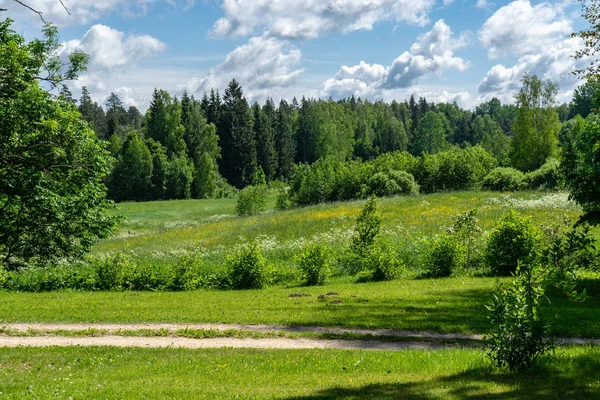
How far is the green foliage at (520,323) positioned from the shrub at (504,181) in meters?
45.9

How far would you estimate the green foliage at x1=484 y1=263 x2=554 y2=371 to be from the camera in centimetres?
774

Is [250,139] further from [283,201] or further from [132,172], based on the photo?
[283,201]

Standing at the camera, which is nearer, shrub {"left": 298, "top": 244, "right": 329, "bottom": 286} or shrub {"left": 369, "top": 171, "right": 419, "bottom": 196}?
shrub {"left": 298, "top": 244, "right": 329, "bottom": 286}

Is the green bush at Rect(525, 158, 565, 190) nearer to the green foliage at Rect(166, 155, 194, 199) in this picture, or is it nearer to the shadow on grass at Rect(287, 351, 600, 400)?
the shadow on grass at Rect(287, 351, 600, 400)

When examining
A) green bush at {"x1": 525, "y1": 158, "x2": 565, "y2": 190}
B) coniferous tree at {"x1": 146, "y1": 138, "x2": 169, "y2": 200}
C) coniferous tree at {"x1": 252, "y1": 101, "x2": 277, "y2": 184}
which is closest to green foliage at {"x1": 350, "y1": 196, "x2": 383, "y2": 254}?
green bush at {"x1": 525, "y1": 158, "x2": 565, "y2": 190}

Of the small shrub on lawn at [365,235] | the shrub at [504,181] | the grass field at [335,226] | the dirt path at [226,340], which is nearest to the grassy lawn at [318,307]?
the dirt path at [226,340]

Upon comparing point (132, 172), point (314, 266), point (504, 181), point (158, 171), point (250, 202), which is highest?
point (158, 171)

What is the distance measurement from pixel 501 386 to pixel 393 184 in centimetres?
4986

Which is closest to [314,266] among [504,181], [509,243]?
[509,243]

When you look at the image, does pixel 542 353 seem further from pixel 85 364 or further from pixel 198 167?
pixel 198 167

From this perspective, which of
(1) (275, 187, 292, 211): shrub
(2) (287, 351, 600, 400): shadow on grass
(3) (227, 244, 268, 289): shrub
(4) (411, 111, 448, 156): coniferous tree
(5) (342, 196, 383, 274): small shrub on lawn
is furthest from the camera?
(4) (411, 111, 448, 156): coniferous tree

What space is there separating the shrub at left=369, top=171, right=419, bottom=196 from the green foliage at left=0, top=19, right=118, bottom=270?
1495 inches

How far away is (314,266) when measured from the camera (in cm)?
2211

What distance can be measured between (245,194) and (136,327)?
4281cm
